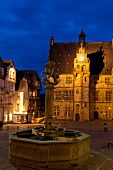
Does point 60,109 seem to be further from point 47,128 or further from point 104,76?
point 47,128

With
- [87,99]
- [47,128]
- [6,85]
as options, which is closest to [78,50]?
[87,99]

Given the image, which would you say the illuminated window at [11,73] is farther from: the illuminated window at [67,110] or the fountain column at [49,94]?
the fountain column at [49,94]

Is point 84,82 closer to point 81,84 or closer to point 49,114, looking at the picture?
point 81,84

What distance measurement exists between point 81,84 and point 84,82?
86 centimetres

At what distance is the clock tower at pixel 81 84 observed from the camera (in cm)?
5075

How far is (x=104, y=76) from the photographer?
52.1 meters

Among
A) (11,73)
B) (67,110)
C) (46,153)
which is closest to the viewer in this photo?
(46,153)

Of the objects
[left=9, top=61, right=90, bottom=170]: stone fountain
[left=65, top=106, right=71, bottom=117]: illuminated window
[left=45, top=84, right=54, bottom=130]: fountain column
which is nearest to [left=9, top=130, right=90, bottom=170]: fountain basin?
[left=9, top=61, right=90, bottom=170]: stone fountain

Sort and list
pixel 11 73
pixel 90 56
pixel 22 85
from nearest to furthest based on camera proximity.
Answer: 1. pixel 11 73
2. pixel 22 85
3. pixel 90 56

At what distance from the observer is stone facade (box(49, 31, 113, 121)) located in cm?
5094

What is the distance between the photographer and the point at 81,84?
5075cm

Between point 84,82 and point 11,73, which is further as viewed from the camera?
point 84,82

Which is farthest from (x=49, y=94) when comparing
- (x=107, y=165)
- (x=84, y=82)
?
(x=84, y=82)

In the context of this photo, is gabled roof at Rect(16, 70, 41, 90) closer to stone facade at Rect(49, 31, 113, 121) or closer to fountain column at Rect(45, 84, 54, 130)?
stone facade at Rect(49, 31, 113, 121)
